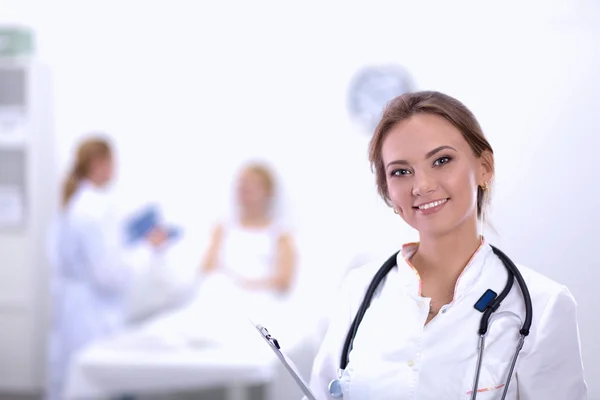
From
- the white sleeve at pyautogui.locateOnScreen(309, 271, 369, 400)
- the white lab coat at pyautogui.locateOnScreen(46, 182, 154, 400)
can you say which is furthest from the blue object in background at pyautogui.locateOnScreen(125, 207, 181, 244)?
the white sleeve at pyautogui.locateOnScreen(309, 271, 369, 400)

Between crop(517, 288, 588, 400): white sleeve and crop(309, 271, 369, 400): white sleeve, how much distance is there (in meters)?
0.30

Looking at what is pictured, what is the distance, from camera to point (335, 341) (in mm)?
1302

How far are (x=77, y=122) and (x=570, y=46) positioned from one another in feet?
11.3

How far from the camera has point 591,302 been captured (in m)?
1.41

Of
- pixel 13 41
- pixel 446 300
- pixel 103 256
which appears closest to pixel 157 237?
pixel 103 256

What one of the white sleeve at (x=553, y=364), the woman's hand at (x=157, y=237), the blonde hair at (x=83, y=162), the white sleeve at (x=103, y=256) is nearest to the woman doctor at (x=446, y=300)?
the white sleeve at (x=553, y=364)

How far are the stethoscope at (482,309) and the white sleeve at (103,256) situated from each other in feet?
8.92

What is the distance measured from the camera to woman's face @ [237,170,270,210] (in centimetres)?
413

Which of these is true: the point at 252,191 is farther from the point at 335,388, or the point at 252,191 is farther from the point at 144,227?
the point at 335,388

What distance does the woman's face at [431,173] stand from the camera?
1.15m

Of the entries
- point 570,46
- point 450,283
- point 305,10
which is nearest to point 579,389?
point 450,283

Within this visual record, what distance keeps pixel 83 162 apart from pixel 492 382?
321 cm

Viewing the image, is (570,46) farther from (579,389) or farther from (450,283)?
(579,389)

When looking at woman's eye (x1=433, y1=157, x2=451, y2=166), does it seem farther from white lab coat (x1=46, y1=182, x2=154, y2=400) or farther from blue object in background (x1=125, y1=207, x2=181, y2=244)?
blue object in background (x1=125, y1=207, x2=181, y2=244)
